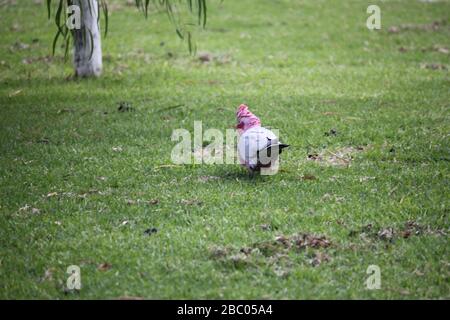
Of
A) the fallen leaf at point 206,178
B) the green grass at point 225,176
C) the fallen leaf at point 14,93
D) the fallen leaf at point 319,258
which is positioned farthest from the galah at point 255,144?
the fallen leaf at point 14,93

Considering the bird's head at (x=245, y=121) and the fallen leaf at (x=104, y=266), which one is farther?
the bird's head at (x=245, y=121)

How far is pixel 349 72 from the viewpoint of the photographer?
Result: 1173 cm

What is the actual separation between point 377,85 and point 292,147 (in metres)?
3.70

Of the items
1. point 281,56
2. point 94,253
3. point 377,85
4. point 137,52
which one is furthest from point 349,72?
point 94,253

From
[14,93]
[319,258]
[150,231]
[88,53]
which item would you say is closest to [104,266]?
[150,231]

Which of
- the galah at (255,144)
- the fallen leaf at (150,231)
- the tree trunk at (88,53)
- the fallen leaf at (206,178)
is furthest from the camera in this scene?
the tree trunk at (88,53)

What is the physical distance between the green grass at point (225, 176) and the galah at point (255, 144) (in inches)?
11.7

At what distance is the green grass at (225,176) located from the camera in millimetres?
4871

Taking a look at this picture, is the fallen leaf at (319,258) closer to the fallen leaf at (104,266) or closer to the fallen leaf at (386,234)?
the fallen leaf at (386,234)

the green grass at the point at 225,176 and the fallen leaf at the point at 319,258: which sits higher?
the green grass at the point at 225,176

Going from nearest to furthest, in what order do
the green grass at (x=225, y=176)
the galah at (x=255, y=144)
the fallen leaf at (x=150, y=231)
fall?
the green grass at (x=225, y=176), the fallen leaf at (x=150, y=231), the galah at (x=255, y=144)

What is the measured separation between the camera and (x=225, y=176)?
22.6 ft

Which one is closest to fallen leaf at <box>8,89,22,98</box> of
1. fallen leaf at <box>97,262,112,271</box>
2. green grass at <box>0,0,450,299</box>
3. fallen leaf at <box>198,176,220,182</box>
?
green grass at <box>0,0,450,299</box>

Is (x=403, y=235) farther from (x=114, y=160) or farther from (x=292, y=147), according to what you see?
(x=114, y=160)
